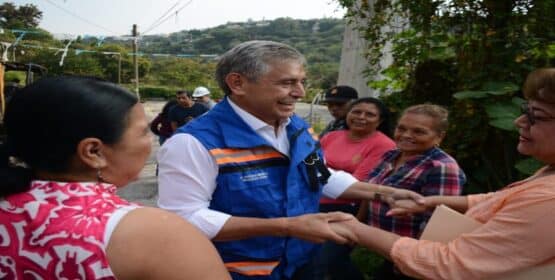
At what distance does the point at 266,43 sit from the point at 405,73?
3.74 m

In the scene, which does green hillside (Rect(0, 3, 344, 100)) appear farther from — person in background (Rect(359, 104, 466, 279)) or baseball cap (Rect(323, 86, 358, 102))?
person in background (Rect(359, 104, 466, 279))

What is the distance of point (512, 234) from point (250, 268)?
0.90 metres

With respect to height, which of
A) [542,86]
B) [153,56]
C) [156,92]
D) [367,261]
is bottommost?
[156,92]

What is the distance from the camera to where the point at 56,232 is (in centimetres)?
91

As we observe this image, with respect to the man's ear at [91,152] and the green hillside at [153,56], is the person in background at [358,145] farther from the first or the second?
the green hillside at [153,56]

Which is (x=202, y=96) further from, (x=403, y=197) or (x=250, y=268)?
(x=250, y=268)

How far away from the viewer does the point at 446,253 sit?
145cm

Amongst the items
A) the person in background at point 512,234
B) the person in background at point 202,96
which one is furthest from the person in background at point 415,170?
the person in background at point 202,96

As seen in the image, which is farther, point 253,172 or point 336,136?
point 336,136

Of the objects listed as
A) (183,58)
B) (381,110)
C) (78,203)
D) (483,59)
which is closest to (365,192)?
(381,110)

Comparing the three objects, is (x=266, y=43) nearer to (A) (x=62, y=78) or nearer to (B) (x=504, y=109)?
(A) (x=62, y=78)

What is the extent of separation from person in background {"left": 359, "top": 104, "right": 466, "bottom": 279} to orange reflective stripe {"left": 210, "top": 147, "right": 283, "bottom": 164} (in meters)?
0.99

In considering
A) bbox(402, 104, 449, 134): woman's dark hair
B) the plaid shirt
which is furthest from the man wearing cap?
the plaid shirt

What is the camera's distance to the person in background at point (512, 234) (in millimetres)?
1282
